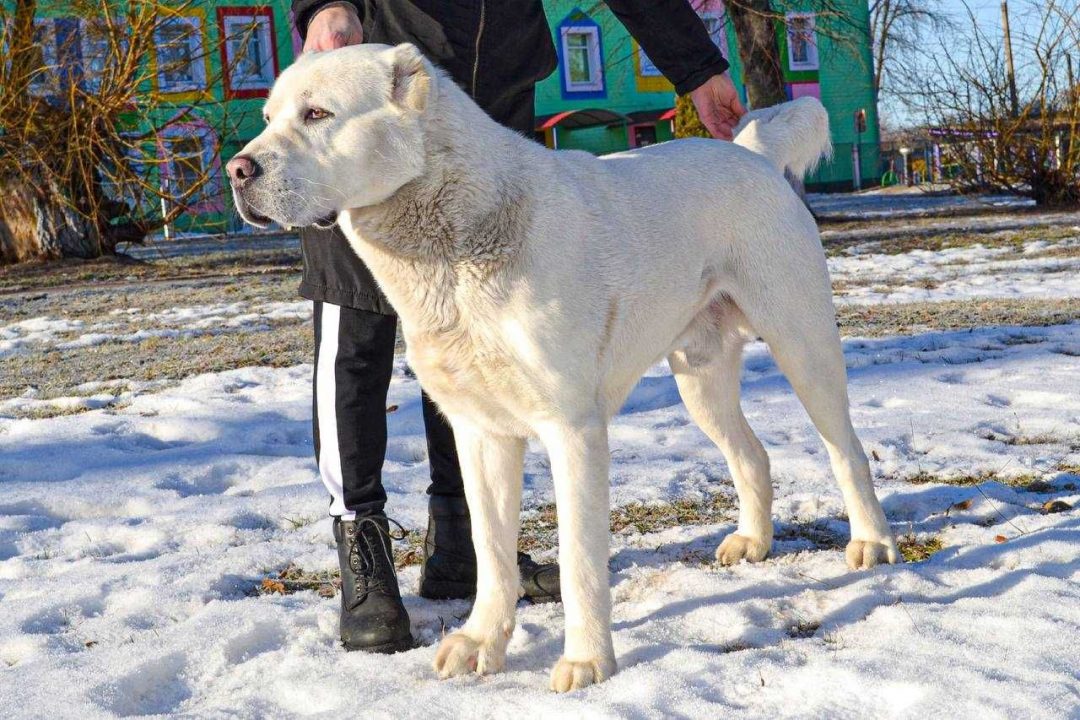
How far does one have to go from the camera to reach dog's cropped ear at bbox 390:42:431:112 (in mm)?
2533

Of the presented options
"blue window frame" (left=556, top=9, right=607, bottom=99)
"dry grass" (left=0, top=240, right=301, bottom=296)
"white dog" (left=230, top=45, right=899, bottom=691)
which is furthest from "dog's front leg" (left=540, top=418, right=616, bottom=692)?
"blue window frame" (left=556, top=9, right=607, bottom=99)

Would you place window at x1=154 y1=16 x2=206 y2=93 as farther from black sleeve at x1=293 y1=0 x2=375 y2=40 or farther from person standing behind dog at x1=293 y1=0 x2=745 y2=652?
person standing behind dog at x1=293 y1=0 x2=745 y2=652

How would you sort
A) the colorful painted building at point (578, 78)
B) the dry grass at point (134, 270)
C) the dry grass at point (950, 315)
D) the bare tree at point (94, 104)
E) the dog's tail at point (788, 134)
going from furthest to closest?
1. the colorful painted building at point (578, 78)
2. the dry grass at point (134, 270)
3. the bare tree at point (94, 104)
4. the dry grass at point (950, 315)
5. the dog's tail at point (788, 134)

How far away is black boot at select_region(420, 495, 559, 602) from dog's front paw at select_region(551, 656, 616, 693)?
0.70 m

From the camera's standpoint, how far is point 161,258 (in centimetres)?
1689

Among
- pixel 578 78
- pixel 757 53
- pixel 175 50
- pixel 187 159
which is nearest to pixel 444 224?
pixel 187 159

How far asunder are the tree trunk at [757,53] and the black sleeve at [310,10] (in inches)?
596

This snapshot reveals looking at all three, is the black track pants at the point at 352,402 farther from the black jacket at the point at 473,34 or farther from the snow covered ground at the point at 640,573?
the black jacket at the point at 473,34

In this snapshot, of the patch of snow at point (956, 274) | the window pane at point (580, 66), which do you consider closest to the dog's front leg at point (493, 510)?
the patch of snow at point (956, 274)

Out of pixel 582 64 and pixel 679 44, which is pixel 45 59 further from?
pixel 582 64

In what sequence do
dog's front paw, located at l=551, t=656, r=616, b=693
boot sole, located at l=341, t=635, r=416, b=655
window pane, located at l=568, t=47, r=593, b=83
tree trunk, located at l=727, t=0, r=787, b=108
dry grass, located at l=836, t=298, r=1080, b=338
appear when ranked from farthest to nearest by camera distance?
1. window pane, located at l=568, t=47, r=593, b=83
2. tree trunk, located at l=727, t=0, r=787, b=108
3. dry grass, located at l=836, t=298, r=1080, b=338
4. boot sole, located at l=341, t=635, r=416, b=655
5. dog's front paw, located at l=551, t=656, r=616, b=693

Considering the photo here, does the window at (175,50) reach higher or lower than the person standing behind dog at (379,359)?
higher

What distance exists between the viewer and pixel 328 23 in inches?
116

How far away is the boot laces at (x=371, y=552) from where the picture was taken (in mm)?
2992
